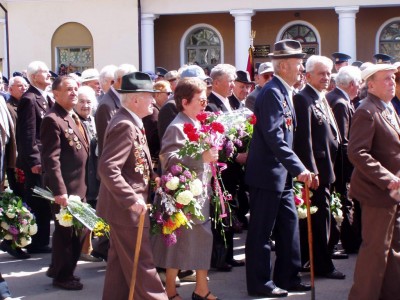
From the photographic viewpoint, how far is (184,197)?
18.8 ft

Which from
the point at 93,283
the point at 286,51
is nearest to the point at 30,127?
the point at 93,283

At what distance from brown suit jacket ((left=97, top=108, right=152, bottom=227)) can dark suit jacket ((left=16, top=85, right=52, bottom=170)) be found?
108 inches

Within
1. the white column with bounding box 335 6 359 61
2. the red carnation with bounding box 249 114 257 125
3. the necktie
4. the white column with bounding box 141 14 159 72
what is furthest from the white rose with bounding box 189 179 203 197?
the white column with bounding box 141 14 159 72

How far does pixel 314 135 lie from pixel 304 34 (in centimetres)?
1870

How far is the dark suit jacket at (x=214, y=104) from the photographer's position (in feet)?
25.2

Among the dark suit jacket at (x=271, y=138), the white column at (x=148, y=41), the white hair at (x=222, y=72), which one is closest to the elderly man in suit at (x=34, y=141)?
the white hair at (x=222, y=72)

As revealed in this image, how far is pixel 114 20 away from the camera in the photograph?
2531 centimetres

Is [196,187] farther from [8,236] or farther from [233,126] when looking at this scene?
[8,236]

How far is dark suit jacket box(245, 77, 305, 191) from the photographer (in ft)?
20.9

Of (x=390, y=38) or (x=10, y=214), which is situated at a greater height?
(x=390, y=38)

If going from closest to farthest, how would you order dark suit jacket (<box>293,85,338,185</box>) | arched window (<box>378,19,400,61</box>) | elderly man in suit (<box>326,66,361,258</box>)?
dark suit jacket (<box>293,85,338,185</box>), elderly man in suit (<box>326,66,361,258</box>), arched window (<box>378,19,400,61</box>)

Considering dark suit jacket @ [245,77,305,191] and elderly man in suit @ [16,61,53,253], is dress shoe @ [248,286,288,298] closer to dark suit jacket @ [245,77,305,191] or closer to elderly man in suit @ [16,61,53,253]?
dark suit jacket @ [245,77,305,191]

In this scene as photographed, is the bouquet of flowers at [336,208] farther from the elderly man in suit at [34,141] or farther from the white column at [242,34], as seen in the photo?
the white column at [242,34]

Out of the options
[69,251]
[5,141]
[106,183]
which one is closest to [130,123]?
[106,183]
